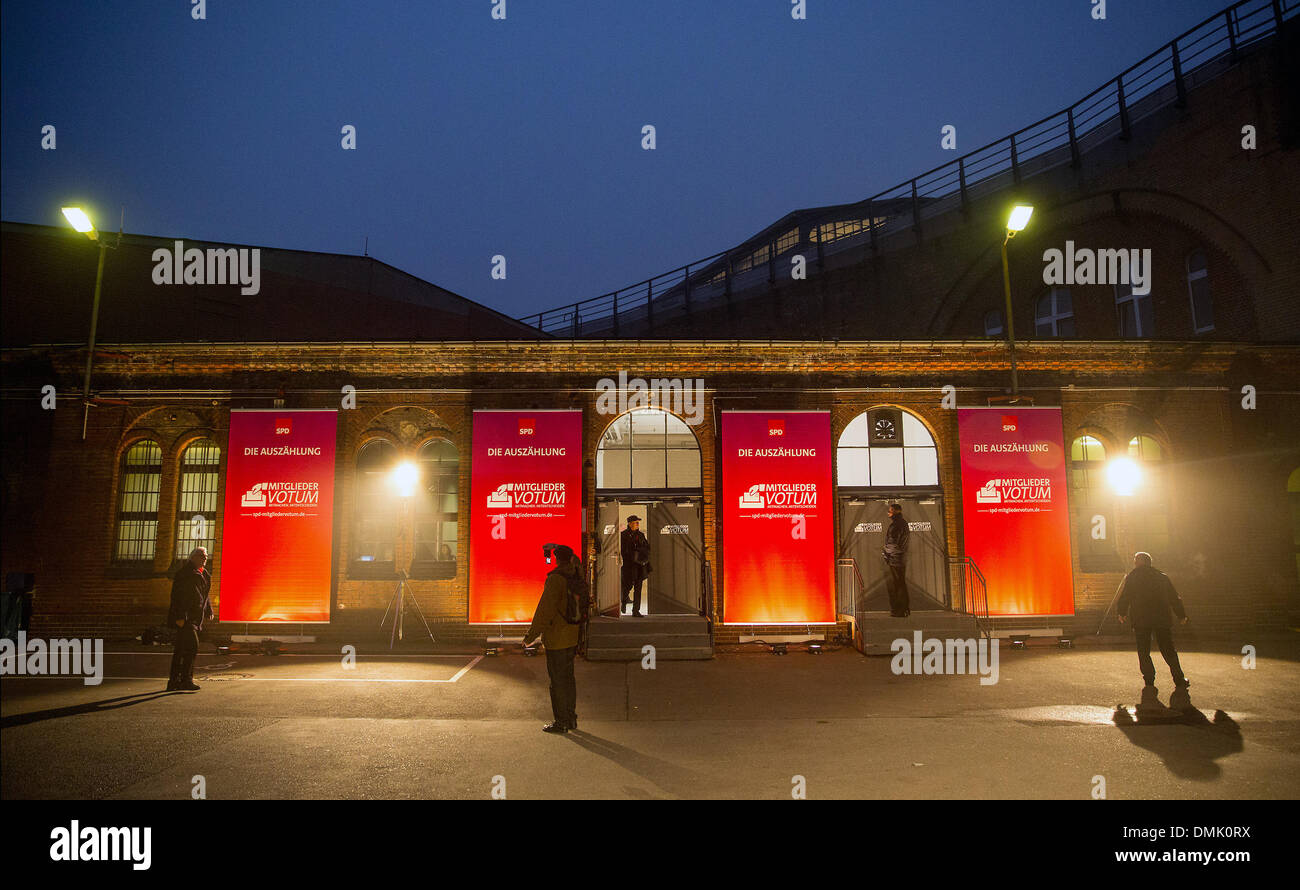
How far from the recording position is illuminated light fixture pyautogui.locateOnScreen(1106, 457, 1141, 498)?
46.5 ft

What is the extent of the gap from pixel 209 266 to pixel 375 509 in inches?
532

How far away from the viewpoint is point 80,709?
27.8ft

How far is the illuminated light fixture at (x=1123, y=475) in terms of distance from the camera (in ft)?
46.5

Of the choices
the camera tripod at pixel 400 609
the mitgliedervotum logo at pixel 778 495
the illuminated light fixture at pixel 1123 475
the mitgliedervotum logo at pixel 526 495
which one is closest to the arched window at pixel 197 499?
the camera tripod at pixel 400 609

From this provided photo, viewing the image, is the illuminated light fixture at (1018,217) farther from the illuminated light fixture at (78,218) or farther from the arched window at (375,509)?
the illuminated light fixture at (78,218)

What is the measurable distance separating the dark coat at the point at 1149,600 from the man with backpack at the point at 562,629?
7042 mm

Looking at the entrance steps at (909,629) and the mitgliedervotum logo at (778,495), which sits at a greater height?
Answer: the mitgliedervotum logo at (778,495)

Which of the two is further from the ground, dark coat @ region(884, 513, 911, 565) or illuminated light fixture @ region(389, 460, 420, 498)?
illuminated light fixture @ region(389, 460, 420, 498)

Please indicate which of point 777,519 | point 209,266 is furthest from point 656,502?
point 209,266

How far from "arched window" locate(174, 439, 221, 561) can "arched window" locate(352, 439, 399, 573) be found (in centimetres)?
289

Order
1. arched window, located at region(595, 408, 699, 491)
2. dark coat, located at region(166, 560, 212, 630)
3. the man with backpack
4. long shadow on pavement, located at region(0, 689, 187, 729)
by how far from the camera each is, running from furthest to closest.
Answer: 1. arched window, located at region(595, 408, 699, 491)
2. dark coat, located at region(166, 560, 212, 630)
3. long shadow on pavement, located at region(0, 689, 187, 729)
4. the man with backpack

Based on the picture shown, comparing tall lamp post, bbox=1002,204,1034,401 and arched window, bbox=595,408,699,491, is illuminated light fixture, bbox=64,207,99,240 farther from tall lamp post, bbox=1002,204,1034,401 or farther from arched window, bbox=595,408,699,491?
tall lamp post, bbox=1002,204,1034,401
